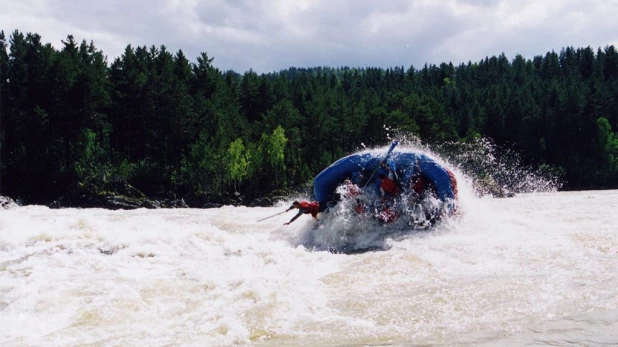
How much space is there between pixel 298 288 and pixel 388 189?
5576 millimetres

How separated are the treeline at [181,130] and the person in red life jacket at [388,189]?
2778 centimetres

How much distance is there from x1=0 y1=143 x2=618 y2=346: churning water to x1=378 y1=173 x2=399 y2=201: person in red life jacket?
4.37 feet

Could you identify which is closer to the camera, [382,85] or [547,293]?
[547,293]

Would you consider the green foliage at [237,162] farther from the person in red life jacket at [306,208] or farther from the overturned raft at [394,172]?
the person in red life jacket at [306,208]

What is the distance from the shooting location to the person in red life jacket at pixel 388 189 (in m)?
12.0

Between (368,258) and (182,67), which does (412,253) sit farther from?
(182,67)

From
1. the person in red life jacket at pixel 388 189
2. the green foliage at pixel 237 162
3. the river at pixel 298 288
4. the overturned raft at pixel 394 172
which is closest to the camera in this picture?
the river at pixel 298 288

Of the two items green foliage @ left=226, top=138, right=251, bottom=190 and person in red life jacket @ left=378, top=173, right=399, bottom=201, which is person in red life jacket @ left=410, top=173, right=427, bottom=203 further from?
green foliage @ left=226, top=138, right=251, bottom=190

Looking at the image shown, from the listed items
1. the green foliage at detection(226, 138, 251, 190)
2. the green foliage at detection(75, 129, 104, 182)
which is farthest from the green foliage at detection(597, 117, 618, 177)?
the green foliage at detection(75, 129, 104, 182)

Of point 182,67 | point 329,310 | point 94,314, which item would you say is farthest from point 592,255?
point 182,67

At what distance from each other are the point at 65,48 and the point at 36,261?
44742 mm

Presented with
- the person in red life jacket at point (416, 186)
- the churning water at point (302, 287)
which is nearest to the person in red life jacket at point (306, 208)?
the churning water at point (302, 287)

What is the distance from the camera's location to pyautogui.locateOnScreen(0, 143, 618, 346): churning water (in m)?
5.26

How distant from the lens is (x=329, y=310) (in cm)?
601
